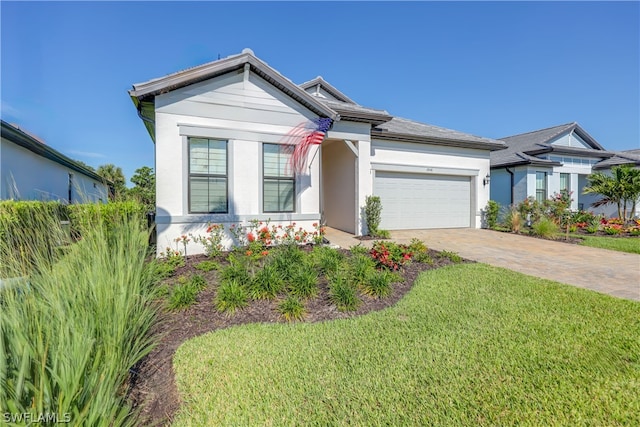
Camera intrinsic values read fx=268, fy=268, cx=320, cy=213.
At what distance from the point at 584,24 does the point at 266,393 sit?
1467cm

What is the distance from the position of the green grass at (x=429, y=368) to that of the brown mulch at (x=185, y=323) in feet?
0.46

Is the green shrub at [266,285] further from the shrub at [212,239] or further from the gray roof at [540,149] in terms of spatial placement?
the gray roof at [540,149]

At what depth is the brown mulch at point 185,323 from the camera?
231cm

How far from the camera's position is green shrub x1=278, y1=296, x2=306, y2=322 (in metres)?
3.89

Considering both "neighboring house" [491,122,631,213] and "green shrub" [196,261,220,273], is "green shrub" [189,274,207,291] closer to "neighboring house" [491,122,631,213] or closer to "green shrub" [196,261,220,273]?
"green shrub" [196,261,220,273]

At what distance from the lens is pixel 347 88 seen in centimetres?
1591

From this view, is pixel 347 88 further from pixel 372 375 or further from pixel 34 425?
pixel 34 425

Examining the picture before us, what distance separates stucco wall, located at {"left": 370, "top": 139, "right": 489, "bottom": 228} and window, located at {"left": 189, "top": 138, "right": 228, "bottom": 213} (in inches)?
234

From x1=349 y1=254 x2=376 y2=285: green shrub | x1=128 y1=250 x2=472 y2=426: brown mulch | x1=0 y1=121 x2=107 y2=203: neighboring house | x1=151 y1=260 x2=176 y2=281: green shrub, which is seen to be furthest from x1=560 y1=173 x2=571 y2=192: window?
x1=0 y1=121 x2=107 y2=203: neighboring house

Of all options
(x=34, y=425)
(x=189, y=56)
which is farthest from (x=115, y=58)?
(x=34, y=425)

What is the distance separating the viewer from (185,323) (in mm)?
3680

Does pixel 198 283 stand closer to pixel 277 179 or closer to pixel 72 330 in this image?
pixel 72 330

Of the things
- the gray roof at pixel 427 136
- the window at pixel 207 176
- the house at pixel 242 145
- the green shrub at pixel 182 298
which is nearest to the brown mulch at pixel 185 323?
the green shrub at pixel 182 298

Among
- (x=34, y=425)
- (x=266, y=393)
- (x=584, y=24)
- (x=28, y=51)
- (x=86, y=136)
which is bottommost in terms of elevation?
(x=266, y=393)
